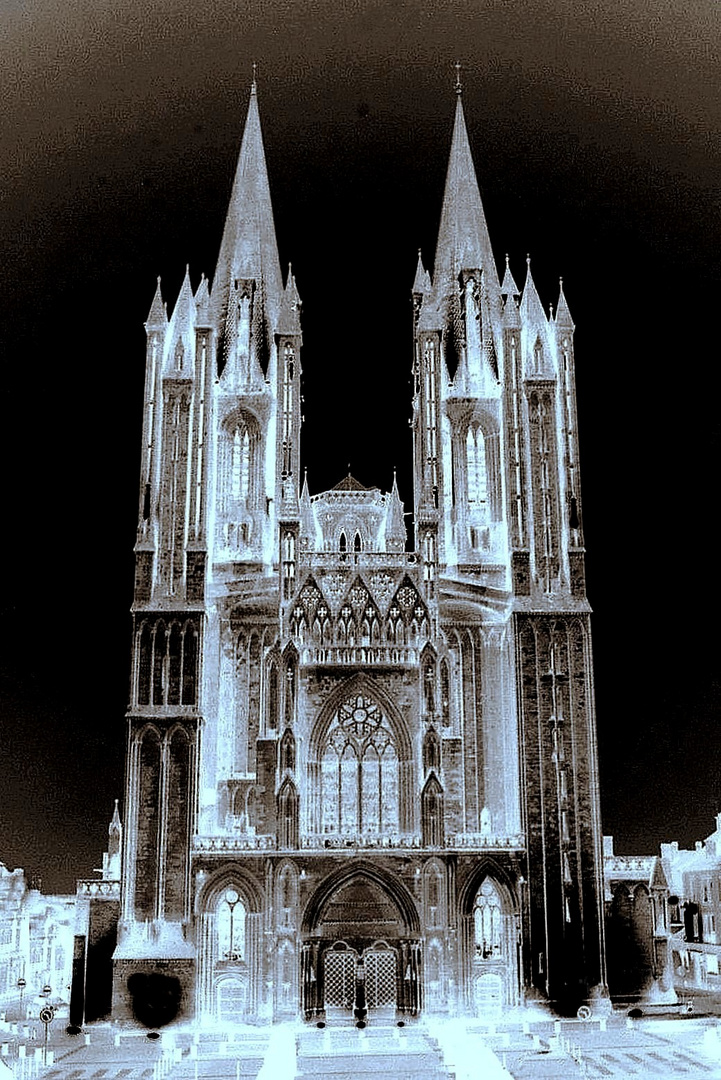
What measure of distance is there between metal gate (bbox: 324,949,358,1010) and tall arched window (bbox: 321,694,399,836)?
369 cm

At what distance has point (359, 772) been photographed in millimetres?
38562

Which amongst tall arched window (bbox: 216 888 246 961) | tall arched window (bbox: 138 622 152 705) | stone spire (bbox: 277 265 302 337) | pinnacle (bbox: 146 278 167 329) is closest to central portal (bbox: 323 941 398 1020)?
tall arched window (bbox: 216 888 246 961)

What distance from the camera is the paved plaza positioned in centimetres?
2727

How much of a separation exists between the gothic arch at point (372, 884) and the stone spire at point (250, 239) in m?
18.8

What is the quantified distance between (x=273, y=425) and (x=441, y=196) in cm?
999

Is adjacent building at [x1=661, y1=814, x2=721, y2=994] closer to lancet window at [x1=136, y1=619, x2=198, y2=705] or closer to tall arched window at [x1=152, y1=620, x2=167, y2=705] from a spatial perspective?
lancet window at [x1=136, y1=619, x2=198, y2=705]

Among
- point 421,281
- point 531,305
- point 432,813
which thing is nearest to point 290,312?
point 421,281

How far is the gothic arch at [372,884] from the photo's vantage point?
3575cm

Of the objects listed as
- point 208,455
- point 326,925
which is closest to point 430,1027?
point 326,925

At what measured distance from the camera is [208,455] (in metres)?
40.8

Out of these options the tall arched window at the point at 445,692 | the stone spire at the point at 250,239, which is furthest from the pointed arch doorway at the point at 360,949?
the stone spire at the point at 250,239

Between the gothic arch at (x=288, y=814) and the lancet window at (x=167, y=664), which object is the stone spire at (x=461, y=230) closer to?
the lancet window at (x=167, y=664)

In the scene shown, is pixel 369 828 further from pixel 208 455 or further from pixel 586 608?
pixel 208 455

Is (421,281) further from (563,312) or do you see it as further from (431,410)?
(563,312)
